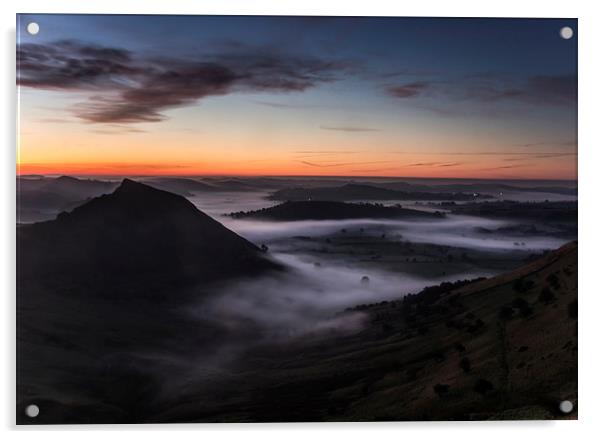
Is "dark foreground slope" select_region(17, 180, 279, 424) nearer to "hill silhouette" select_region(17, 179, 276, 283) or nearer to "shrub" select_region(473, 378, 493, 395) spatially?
"hill silhouette" select_region(17, 179, 276, 283)

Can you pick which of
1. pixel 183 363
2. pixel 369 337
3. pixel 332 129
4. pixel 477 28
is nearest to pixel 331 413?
pixel 369 337

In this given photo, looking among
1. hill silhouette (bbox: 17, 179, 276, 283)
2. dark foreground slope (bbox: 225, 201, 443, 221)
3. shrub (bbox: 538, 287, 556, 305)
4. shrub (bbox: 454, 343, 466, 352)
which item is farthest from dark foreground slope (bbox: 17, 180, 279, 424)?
shrub (bbox: 538, 287, 556, 305)

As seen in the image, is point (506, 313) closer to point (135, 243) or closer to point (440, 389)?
point (440, 389)

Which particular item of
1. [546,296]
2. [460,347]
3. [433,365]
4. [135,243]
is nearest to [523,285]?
[546,296]

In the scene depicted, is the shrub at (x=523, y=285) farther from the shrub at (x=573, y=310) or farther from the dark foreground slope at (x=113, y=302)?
the dark foreground slope at (x=113, y=302)

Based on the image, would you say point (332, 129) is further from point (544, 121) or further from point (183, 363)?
point (183, 363)
